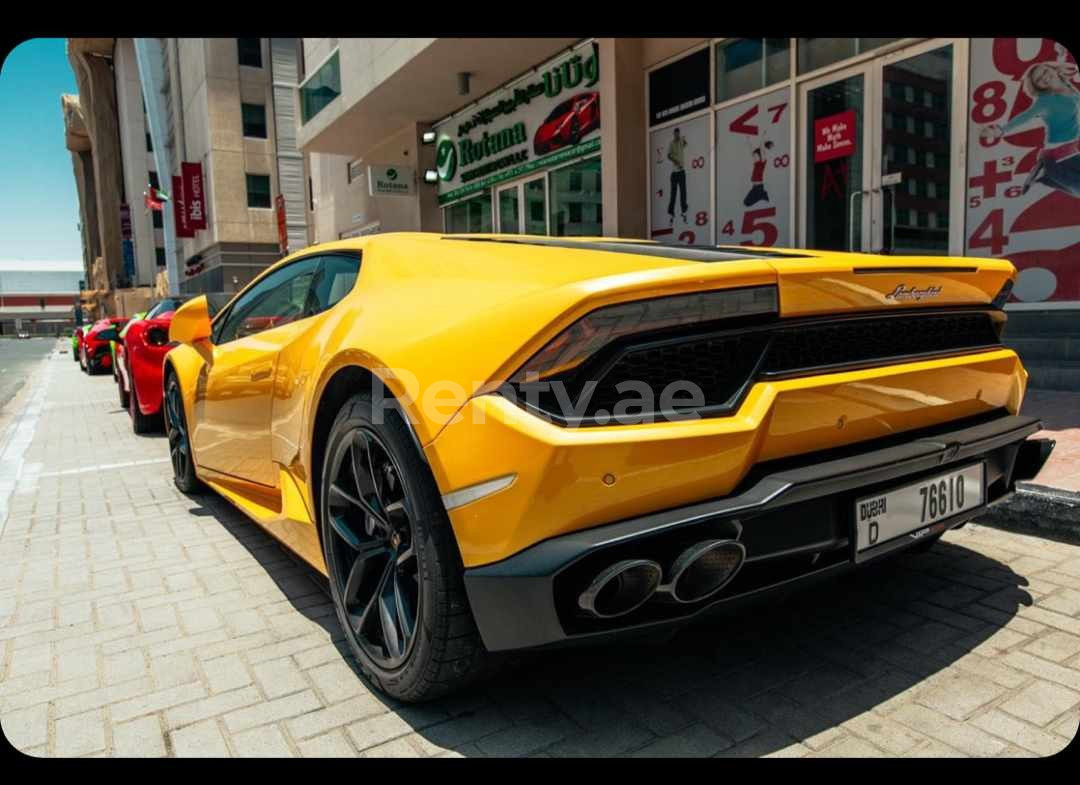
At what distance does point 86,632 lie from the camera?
2.69 metres

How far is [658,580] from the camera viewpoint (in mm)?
1630

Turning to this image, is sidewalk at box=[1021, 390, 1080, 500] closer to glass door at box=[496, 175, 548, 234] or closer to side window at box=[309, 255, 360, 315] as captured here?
side window at box=[309, 255, 360, 315]

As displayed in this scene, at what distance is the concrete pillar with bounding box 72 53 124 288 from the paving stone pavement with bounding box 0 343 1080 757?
69.3 meters

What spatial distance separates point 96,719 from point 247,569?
4.03ft

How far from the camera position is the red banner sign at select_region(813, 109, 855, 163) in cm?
743

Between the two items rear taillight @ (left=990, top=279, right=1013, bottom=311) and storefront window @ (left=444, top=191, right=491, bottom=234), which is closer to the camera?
rear taillight @ (left=990, top=279, right=1013, bottom=311)

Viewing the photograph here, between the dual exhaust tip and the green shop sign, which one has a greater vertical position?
the green shop sign

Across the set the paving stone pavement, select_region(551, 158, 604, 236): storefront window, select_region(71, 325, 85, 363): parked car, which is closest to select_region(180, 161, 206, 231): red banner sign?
select_region(71, 325, 85, 363): parked car

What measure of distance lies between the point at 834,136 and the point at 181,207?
35102mm

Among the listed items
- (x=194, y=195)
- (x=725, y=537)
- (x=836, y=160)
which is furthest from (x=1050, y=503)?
(x=194, y=195)

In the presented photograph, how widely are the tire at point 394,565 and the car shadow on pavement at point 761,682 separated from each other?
13 centimetres

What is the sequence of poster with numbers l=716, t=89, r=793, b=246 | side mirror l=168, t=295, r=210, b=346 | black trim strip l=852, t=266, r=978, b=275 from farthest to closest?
poster with numbers l=716, t=89, r=793, b=246, side mirror l=168, t=295, r=210, b=346, black trim strip l=852, t=266, r=978, b=275

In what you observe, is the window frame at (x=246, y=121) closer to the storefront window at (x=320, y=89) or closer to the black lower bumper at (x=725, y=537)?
the storefront window at (x=320, y=89)
